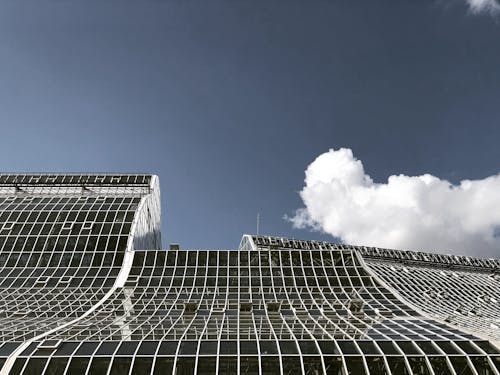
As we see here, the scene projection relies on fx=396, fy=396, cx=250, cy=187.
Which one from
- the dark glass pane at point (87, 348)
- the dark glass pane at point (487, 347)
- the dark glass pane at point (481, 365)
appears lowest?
the dark glass pane at point (481, 365)

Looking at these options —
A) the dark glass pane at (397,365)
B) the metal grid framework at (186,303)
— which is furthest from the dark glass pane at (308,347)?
the dark glass pane at (397,365)

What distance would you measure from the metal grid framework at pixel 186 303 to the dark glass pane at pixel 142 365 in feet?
0.17

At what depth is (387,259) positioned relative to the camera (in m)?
77.6

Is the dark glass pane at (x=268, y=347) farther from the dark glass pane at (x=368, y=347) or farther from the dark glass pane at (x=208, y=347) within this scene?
the dark glass pane at (x=368, y=347)

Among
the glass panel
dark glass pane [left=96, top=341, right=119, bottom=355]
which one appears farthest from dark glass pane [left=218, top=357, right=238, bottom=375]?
dark glass pane [left=96, top=341, right=119, bottom=355]

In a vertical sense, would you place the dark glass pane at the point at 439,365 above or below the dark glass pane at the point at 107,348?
below

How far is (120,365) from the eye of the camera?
20484 mm

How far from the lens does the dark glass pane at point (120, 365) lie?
66.3 ft

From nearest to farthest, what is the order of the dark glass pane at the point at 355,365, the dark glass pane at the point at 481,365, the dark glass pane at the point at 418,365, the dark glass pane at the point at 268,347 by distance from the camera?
the dark glass pane at the point at 355,365, the dark glass pane at the point at 481,365, the dark glass pane at the point at 418,365, the dark glass pane at the point at 268,347

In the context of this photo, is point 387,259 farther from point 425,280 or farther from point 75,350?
point 75,350

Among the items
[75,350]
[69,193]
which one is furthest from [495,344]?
[69,193]

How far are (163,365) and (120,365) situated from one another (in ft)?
7.22

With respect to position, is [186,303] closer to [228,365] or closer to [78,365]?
[78,365]

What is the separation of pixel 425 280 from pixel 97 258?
4132 cm
